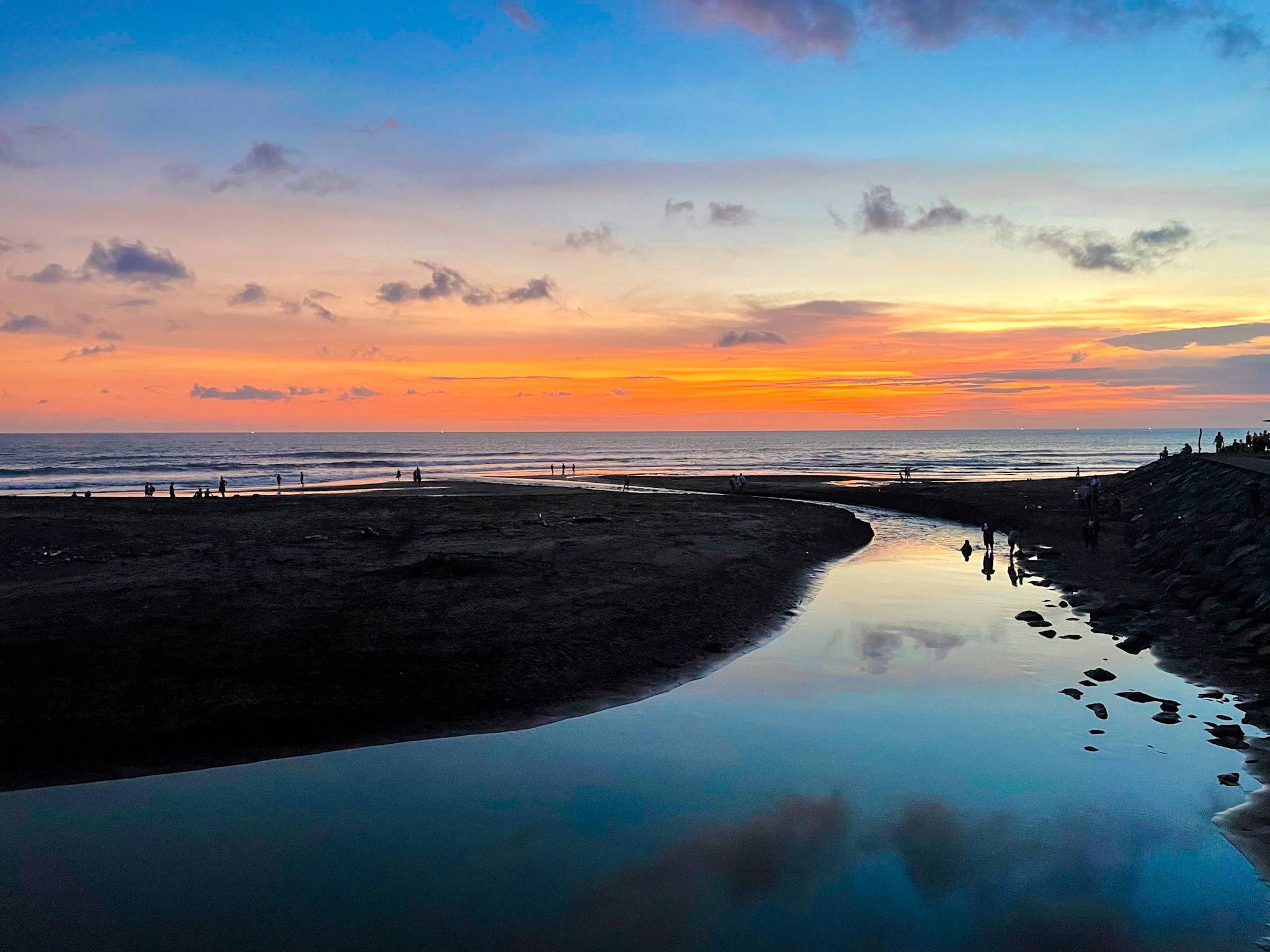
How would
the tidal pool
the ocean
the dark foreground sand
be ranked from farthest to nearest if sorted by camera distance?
the ocean
the dark foreground sand
the tidal pool

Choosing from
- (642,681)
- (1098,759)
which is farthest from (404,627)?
(1098,759)

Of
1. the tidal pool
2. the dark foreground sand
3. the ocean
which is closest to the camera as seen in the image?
the tidal pool

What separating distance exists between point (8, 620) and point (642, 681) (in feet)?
52.0

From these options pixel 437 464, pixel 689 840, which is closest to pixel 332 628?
pixel 689 840

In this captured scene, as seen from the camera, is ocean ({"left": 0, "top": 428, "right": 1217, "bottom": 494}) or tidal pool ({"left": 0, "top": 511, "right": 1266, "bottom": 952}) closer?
tidal pool ({"left": 0, "top": 511, "right": 1266, "bottom": 952})

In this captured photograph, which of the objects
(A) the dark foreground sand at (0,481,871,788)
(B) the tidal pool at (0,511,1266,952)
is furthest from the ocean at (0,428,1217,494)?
(B) the tidal pool at (0,511,1266,952)

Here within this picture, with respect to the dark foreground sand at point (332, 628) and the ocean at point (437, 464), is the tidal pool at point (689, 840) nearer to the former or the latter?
the dark foreground sand at point (332, 628)

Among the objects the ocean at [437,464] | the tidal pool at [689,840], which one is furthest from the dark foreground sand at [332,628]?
the ocean at [437,464]

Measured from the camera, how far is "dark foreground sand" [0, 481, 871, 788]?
1580 centimetres

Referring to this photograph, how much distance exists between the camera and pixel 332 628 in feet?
69.2

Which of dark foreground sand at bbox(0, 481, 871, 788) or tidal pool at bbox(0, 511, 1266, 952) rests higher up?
dark foreground sand at bbox(0, 481, 871, 788)

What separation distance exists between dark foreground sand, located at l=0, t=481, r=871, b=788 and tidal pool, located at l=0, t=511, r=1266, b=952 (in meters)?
1.39

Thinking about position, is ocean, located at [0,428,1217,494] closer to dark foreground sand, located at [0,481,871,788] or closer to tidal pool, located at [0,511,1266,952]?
dark foreground sand, located at [0,481,871,788]

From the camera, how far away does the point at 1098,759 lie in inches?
591
